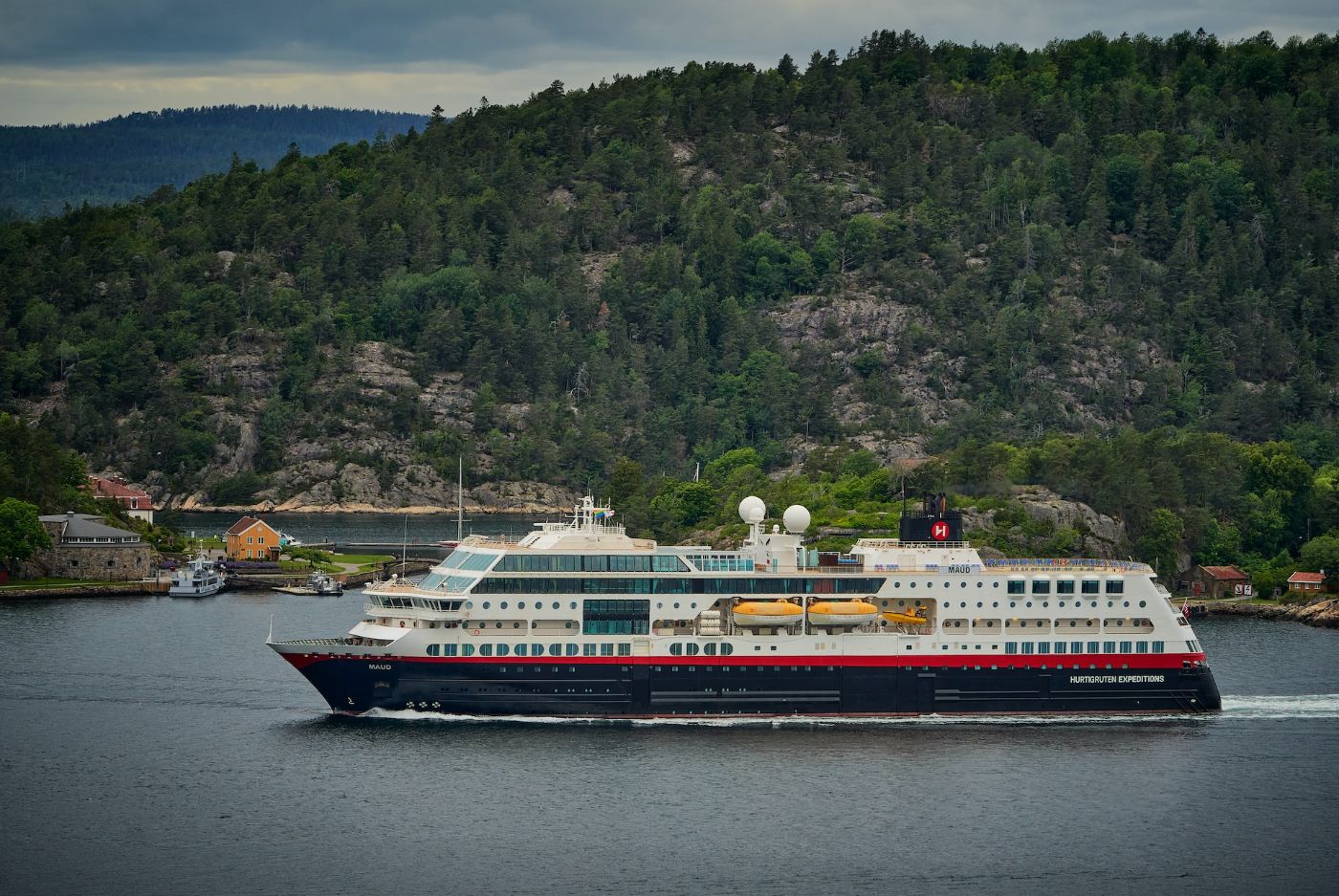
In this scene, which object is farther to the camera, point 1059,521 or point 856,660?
point 1059,521

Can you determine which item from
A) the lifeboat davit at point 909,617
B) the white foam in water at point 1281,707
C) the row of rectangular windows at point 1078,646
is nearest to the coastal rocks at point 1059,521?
the white foam in water at point 1281,707

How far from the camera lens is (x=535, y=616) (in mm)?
77562

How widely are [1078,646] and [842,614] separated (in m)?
9.76

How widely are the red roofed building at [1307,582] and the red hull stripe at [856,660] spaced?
2019 inches

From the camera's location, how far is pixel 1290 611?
12288 cm

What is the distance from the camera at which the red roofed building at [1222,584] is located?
132m

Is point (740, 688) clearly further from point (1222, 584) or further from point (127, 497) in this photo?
point (127, 497)

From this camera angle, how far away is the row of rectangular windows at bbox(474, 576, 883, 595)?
7775 centimetres

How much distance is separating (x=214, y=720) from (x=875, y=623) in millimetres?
27096

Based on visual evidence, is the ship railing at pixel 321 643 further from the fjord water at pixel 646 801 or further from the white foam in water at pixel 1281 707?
the white foam in water at pixel 1281 707

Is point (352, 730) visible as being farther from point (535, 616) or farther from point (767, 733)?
point (767, 733)

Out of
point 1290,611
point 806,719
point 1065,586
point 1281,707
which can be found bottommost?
point 806,719

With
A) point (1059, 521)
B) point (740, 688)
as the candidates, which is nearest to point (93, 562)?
point (1059, 521)

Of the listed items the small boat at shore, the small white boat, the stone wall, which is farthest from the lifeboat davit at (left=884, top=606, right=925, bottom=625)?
the stone wall
